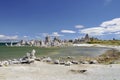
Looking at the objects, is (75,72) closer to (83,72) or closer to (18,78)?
(83,72)

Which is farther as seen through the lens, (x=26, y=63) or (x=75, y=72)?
(x=26, y=63)

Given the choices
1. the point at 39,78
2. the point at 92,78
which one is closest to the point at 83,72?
the point at 92,78

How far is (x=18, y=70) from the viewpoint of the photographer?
95.4 ft

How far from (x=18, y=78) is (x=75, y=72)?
764 centimetres

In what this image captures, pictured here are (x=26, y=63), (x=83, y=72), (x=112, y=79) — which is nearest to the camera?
(x=112, y=79)

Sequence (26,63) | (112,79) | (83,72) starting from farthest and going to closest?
1. (26,63)
2. (83,72)
3. (112,79)

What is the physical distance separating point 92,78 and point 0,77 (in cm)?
1018

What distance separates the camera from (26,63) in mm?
35625

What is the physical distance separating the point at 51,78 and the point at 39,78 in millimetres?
1318

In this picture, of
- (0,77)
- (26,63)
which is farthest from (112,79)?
(26,63)

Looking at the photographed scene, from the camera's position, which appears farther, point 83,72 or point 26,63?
point 26,63

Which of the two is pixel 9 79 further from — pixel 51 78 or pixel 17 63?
pixel 17 63

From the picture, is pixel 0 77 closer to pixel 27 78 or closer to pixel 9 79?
pixel 9 79

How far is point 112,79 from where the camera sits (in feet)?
75.0
